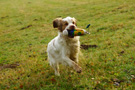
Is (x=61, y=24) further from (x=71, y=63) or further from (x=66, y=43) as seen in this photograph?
(x=71, y=63)

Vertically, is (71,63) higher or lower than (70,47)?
lower

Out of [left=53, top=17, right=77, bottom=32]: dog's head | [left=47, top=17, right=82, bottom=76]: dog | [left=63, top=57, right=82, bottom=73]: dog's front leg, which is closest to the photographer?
[left=63, top=57, right=82, bottom=73]: dog's front leg

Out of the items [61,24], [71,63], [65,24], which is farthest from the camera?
[61,24]

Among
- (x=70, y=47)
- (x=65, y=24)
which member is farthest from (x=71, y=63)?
(x=65, y=24)

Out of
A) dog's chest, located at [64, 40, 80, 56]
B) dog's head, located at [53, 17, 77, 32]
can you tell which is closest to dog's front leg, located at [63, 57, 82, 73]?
dog's chest, located at [64, 40, 80, 56]

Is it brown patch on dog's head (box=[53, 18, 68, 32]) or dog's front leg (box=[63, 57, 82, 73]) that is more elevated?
brown patch on dog's head (box=[53, 18, 68, 32])

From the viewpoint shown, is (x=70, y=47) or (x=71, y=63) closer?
(x=71, y=63)

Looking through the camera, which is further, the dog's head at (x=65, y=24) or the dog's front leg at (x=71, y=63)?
the dog's head at (x=65, y=24)

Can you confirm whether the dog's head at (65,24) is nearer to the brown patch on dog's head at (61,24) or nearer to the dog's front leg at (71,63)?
the brown patch on dog's head at (61,24)

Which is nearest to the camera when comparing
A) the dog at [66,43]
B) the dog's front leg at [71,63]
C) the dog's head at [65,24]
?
the dog's front leg at [71,63]

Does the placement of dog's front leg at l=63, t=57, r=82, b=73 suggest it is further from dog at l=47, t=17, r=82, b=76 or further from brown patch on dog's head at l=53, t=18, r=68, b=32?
brown patch on dog's head at l=53, t=18, r=68, b=32

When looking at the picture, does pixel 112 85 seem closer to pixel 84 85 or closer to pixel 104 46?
pixel 84 85

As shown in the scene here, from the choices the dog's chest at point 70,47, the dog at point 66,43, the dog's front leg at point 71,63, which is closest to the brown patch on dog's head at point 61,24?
the dog at point 66,43

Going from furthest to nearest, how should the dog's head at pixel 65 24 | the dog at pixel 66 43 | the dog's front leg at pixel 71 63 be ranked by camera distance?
the dog at pixel 66 43
the dog's head at pixel 65 24
the dog's front leg at pixel 71 63
